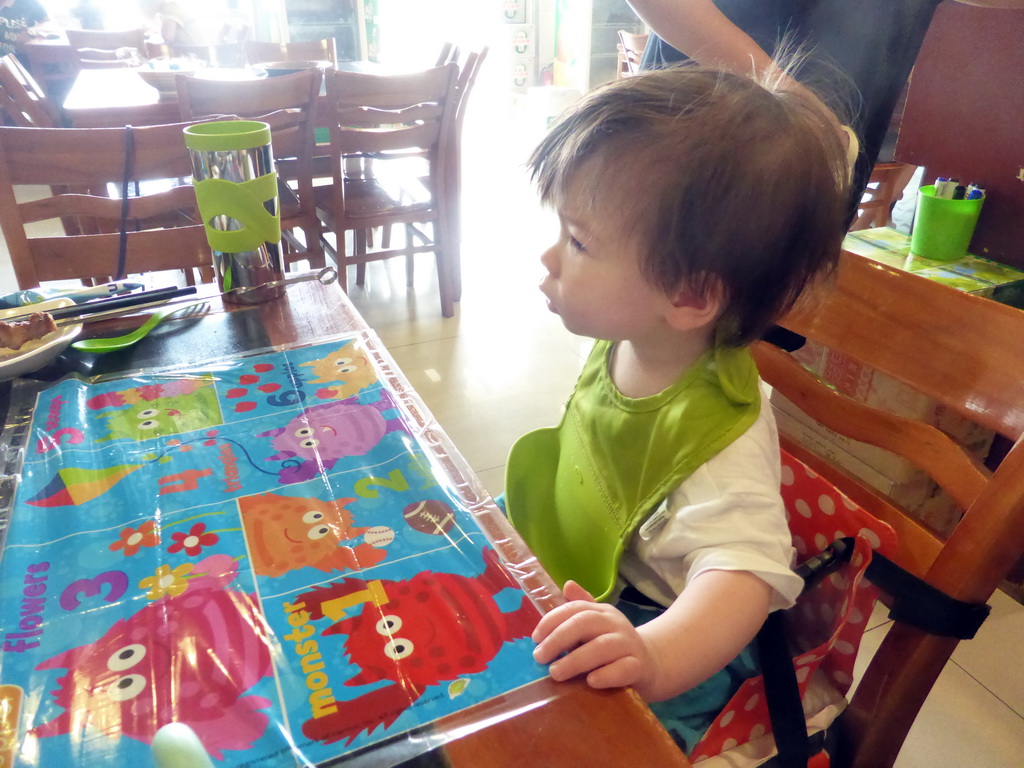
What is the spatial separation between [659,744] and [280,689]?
22cm

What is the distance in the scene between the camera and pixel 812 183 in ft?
1.92

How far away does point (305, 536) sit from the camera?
20.6 inches

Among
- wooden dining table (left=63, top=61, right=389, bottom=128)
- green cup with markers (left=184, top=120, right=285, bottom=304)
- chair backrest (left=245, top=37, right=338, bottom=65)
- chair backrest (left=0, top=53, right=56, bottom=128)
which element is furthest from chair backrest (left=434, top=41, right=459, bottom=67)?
green cup with markers (left=184, top=120, right=285, bottom=304)

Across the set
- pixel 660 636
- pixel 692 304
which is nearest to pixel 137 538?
pixel 660 636

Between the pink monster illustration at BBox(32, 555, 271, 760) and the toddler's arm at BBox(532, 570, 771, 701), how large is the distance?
176 millimetres

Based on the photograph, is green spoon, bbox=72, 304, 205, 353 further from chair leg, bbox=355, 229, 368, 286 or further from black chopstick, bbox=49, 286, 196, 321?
chair leg, bbox=355, 229, 368, 286

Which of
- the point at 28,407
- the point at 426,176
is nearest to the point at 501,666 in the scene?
the point at 28,407

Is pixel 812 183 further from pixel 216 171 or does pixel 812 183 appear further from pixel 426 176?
pixel 426 176

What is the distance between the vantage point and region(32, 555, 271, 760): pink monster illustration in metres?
0.38

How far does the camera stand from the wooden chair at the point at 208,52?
11.0 ft

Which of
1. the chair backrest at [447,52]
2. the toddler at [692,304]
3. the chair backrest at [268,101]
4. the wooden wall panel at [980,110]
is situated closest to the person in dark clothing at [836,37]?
the wooden wall panel at [980,110]

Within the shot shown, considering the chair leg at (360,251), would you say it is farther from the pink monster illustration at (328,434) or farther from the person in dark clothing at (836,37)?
the pink monster illustration at (328,434)

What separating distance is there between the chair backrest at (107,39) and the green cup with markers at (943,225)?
4.09 m

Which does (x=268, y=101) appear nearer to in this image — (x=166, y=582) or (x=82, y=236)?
(x=82, y=236)
